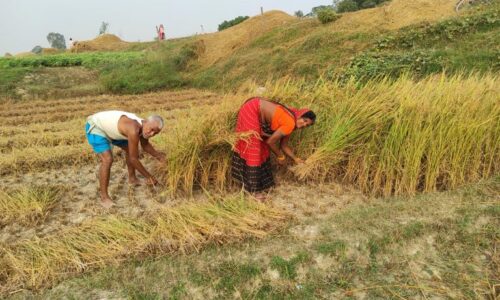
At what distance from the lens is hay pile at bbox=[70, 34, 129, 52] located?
85.1ft

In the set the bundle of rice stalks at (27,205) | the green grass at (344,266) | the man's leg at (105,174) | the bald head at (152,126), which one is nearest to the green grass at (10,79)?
the bundle of rice stalks at (27,205)

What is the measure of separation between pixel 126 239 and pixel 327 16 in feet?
37.7

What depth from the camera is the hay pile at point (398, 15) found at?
10.9 metres

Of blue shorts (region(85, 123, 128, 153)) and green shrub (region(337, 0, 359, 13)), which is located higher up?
green shrub (region(337, 0, 359, 13))

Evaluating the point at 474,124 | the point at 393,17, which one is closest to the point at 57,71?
the point at 393,17

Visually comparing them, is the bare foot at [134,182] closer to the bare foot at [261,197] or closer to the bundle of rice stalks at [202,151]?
the bundle of rice stalks at [202,151]

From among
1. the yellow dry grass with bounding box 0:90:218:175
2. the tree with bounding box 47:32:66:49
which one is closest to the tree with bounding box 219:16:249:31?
the yellow dry grass with bounding box 0:90:218:175

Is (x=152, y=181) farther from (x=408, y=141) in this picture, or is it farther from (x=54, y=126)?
(x=54, y=126)

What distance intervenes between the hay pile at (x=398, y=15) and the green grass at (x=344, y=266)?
8.76 m

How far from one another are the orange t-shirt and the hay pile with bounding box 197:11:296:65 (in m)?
11.6

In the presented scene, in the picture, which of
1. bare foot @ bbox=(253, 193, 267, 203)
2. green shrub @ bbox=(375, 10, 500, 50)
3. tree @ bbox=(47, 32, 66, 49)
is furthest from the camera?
tree @ bbox=(47, 32, 66, 49)

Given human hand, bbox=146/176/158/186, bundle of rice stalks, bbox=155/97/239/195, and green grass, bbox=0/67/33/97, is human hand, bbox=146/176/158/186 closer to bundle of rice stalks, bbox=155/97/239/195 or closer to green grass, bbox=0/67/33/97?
bundle of rice stalks, bbox=155/97/239/195

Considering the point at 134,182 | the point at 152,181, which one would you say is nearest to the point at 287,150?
the point at 152,181

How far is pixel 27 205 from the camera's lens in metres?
3.43
